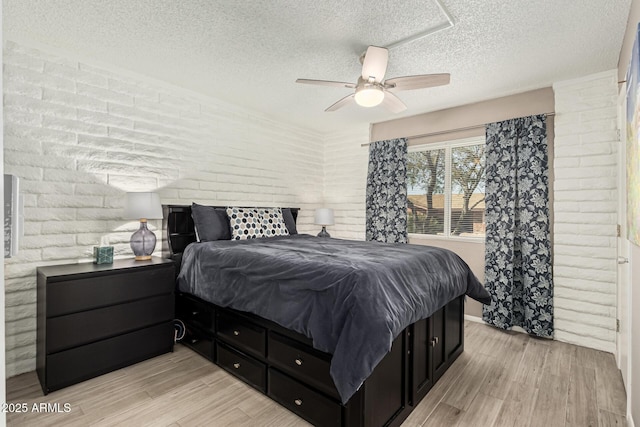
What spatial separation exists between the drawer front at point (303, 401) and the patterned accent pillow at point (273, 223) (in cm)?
170

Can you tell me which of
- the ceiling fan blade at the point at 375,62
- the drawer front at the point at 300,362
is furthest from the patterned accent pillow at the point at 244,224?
the ceiling fan blade at the point at 375,62

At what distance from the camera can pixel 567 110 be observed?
3.17 metres

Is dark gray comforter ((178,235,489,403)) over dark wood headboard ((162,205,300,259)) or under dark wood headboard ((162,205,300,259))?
under

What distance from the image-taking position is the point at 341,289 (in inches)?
71.5

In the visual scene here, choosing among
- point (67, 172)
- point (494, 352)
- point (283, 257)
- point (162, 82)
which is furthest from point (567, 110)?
point (67, 172)

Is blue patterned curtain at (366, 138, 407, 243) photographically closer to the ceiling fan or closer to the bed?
the bed

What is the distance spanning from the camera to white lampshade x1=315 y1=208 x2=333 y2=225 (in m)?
4.65

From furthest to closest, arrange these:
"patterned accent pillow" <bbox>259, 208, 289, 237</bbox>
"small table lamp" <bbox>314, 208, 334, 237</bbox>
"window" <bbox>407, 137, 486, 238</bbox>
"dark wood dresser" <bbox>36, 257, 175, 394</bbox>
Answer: "small table lamp" <bbox>314, 208, 334, 237</bbox>
"window" <bbox>407, 137, 486, 238</bbox>
"patterned accent pillow" <bbox>259, 208, 289, 237</bbox>
"dark wood dresser" <bbox>36, 257, 175, 394</bbox>

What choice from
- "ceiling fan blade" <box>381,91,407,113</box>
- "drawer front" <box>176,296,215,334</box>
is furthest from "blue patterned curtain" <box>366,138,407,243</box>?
"drawer front" <box>176,296,215,334</box>

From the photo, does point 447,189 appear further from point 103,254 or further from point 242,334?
point 103,254

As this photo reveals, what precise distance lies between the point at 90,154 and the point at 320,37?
85.7 inches

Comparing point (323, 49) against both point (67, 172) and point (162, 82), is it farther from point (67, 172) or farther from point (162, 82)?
point (67, 172)

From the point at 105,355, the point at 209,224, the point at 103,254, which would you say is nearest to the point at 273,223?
the point at 209,224

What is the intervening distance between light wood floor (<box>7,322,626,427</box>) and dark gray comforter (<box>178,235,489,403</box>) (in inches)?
22.2
